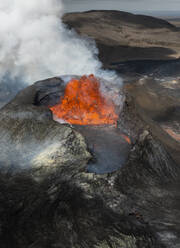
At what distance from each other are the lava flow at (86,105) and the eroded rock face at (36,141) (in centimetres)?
131

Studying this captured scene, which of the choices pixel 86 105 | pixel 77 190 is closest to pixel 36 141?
pixel 77 190

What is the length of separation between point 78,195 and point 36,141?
6.11ft

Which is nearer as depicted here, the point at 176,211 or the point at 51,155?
the point at 176,211

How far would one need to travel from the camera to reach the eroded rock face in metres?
4.64

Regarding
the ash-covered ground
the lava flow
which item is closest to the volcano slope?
the ash-covered ground

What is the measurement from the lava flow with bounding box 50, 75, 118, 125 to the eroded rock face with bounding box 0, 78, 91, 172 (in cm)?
131

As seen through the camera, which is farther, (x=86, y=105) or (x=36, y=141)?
(x=86, y=105)

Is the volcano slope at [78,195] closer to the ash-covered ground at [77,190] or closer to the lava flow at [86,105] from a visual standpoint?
the ash-covered ground at [77,190]

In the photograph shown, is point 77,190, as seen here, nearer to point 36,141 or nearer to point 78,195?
point 78,195

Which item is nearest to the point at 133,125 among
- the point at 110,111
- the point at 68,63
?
the point at 110,111

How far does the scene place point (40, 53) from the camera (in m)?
15.4

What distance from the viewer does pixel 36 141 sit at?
208 inches

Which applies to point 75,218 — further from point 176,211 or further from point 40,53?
point 40,53

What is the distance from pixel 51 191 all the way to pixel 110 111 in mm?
3605
